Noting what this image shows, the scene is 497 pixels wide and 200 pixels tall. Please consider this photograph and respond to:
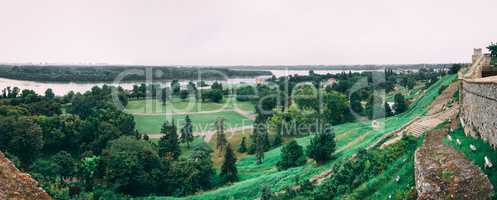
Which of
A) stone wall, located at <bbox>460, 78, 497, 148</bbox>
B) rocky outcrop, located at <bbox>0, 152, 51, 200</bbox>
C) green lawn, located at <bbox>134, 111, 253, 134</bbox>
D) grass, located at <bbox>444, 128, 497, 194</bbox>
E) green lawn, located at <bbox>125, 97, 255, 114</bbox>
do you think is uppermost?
stone wall, located at <bbox>460, 78, 497, 148</bbox>

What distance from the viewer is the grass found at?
36.3ft

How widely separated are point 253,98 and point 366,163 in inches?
2229

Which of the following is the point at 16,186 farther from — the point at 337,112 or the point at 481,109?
the point at 337,112

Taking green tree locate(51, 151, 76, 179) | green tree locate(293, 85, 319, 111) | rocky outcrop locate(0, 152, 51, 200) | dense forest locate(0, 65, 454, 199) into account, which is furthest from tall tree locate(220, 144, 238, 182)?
rocky outcrop locate(0, 152, 51, 200)

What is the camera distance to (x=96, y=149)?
41406mm

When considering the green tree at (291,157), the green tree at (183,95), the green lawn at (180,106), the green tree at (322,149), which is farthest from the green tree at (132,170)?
the green tree at (183,95)

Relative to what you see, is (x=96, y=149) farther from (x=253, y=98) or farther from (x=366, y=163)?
(x=253, y=98)

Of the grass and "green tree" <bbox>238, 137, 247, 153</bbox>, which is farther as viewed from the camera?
"green tree" <bbox>238, 137, 247, 153</bbox>

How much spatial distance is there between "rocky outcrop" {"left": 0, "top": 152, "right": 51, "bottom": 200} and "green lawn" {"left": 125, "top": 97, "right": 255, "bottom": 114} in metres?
58.3

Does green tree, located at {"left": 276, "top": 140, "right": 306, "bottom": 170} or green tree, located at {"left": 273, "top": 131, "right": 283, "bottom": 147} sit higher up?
green tree, located at {"left": 276, "top": 140, "right": 306, "bottom": 170}

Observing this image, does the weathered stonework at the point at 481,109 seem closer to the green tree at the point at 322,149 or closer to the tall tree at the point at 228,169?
the green tree at the point at 322,149

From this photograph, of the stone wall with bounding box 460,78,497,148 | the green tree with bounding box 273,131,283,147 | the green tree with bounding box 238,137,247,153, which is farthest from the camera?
the green tree with bounding box 273,131,283,147

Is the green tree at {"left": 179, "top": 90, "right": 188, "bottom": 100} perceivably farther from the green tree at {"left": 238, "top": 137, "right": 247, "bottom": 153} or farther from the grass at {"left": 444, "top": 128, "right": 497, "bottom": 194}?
the grass at {"left": 444, "top": 128, "right": 497, "bottom": 194}

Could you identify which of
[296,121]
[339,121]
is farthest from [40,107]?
[339,121]
